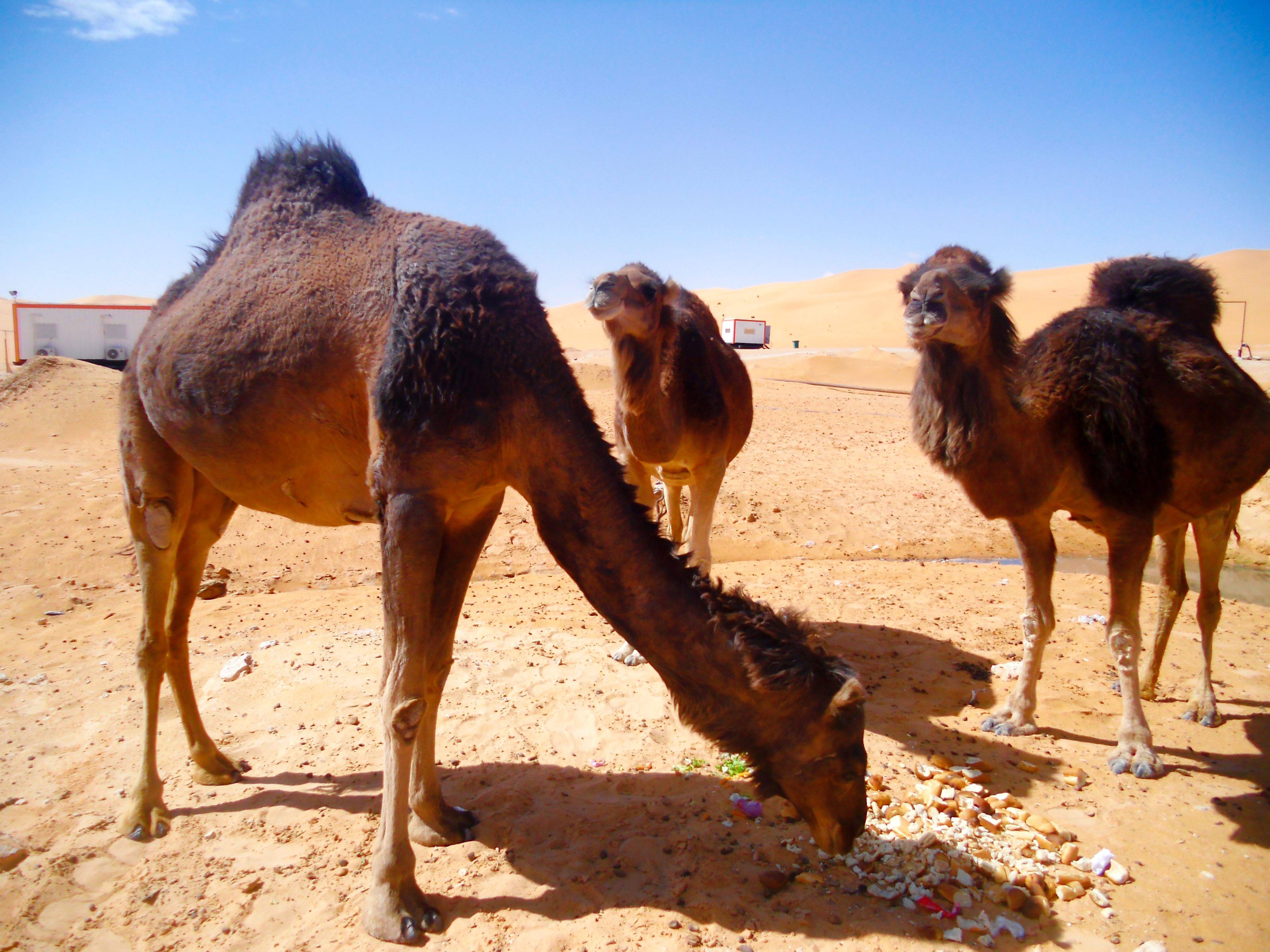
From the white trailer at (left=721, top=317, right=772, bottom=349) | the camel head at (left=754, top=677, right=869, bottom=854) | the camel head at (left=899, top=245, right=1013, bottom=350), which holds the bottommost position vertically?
the camel head at (left=754, top=677, right=869, bottom=854)

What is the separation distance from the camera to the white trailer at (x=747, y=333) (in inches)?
1882

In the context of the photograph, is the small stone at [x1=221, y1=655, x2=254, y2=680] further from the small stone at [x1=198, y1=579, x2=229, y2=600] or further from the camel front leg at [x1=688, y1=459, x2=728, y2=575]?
the camel front leg at [x1=688, y1=459, x2=728, y2=575]

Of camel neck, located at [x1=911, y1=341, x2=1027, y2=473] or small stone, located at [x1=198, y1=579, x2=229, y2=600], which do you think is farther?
small stone, located at [x1=198, y1=579, x2=229, y2=600]

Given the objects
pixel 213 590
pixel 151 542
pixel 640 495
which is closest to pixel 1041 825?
pixel 640 495

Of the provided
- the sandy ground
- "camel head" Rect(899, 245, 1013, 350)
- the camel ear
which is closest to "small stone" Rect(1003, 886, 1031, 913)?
the sandy ground

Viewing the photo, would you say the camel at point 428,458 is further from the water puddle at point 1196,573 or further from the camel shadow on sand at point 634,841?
the water puddle at point 1196,573

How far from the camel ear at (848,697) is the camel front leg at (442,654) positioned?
176 cm

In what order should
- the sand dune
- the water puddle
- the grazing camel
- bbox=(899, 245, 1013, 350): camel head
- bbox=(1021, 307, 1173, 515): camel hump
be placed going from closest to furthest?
bbox=(899, 245, 1013, 350): camel head, bbox=(1021, 307, 1173, 515): camel hump, the grazing camel, the water puddle, the sand dune

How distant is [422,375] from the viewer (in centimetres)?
290

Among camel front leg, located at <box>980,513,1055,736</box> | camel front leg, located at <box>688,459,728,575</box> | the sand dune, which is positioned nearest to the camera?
camel front leg, located at <box>980,513,1055,736</box>

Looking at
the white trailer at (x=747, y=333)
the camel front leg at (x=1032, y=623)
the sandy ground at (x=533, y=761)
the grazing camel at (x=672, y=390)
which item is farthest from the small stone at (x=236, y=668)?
the white trailer at (x=747, y=333)

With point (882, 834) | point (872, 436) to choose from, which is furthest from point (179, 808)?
point (872, 436)

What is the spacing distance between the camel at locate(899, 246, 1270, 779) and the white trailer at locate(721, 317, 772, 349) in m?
43.2

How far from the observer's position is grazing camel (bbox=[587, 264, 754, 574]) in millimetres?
5281
